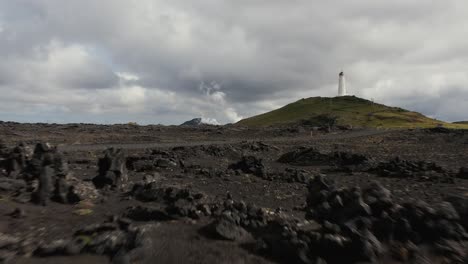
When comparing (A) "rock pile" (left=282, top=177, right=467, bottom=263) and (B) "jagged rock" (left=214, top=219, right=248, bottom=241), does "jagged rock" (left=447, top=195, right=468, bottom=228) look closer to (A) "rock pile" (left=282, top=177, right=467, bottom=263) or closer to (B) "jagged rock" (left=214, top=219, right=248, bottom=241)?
(A) "rock pile" (left=282, top=177, right=467, bottom=263)

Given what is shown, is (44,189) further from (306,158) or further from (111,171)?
(306,158)

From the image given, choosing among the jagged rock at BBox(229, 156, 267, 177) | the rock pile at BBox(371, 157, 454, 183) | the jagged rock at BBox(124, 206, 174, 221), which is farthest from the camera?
the jagged rock at BBox(229, 156, 267, 177)

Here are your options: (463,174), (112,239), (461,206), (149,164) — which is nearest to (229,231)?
(112,239)

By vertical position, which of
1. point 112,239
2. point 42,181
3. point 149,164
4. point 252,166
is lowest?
point 112,239

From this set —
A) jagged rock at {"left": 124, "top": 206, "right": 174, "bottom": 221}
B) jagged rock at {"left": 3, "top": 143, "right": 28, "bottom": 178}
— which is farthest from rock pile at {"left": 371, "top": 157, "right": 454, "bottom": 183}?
jagged rock at {"left": 3, "top": 143, "right": 28, "bottom": 178}

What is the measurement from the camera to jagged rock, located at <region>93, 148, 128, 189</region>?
Answer: 21.8 meters

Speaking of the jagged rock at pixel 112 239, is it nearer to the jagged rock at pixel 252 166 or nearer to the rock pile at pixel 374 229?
the rock pile at pixel 374 229

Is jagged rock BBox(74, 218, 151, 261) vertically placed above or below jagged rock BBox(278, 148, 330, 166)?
below

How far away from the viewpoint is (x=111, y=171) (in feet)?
73.8

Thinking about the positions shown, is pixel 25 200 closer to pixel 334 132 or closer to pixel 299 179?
pixel 299 179

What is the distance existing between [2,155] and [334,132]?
7802 cm

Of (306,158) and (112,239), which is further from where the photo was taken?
(306,158)

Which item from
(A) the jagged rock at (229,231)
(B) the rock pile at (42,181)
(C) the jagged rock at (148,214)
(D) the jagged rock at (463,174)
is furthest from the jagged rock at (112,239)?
(D) the jagged rock at (463,174)

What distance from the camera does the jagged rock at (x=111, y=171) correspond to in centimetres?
2181
